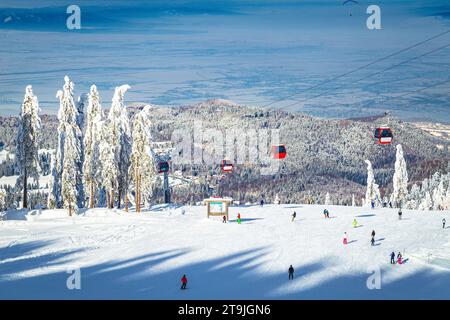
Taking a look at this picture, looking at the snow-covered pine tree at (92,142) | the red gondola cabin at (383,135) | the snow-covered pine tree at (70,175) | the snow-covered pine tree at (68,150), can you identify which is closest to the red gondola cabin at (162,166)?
the snow-covered pine tree at (92,142)

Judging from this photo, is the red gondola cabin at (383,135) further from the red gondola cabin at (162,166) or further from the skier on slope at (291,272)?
the red gondola cabin at (162,166)

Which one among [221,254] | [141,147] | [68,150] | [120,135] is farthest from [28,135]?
[221,254]

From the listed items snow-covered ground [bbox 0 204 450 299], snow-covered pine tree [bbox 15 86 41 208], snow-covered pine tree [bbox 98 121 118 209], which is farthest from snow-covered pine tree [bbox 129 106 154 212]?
snow-covered pine tree [bbox 15 86 41 208]

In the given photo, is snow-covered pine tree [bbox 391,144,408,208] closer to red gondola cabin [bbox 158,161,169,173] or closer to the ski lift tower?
the ski lift tower
